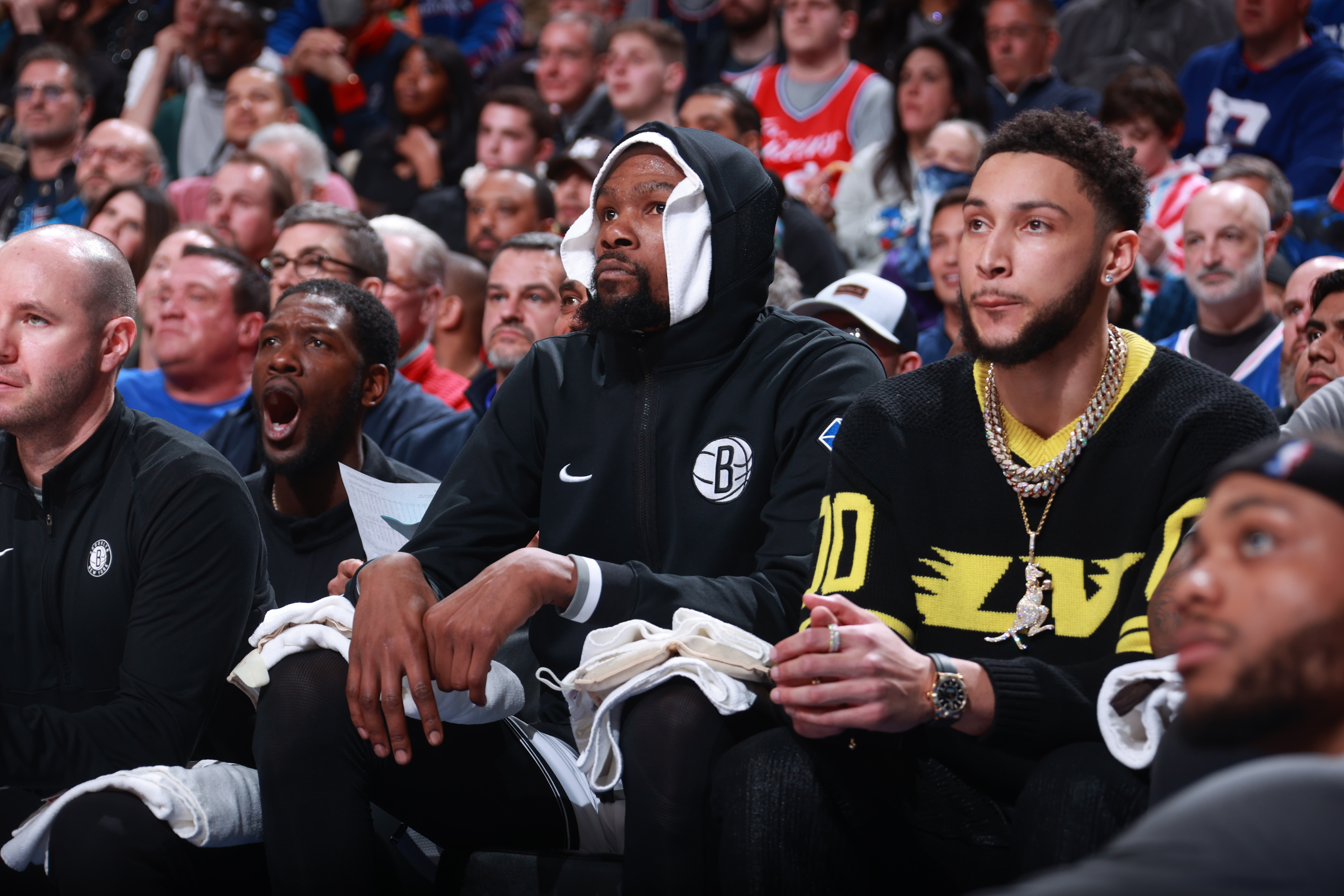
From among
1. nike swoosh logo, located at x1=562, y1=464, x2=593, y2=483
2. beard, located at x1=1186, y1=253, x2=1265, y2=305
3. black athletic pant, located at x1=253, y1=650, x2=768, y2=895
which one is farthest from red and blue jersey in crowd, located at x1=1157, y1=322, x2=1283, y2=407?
black athletic pant, located at x1=253, y1=650, x2=768, y2=895

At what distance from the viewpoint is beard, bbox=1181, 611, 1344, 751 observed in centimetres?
119

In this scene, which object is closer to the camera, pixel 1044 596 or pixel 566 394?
pixel 1044 596

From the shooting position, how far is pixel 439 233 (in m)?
6.98

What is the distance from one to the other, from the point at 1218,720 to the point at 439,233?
242 inches

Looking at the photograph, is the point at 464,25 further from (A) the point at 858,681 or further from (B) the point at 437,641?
(A) the point at 858,681

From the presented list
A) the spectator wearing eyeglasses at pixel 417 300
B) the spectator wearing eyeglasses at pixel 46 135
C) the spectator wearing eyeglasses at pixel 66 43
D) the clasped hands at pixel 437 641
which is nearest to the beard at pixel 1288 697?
the clasped hands at pixel 437 641

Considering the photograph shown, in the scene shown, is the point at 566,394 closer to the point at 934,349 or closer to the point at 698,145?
the point at 698,145

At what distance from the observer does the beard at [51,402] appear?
2814 millimetres

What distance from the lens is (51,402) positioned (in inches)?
111

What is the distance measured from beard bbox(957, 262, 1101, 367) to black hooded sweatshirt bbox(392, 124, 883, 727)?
1.29 ft

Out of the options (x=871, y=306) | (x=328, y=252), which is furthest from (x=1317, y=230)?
(x=328, y=252)

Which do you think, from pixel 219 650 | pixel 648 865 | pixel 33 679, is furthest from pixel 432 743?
pixel 33 679

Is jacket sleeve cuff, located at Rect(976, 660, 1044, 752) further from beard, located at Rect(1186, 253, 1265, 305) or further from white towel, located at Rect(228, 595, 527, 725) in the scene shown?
beard, located at Rect(1186, 253, 1265, 305)

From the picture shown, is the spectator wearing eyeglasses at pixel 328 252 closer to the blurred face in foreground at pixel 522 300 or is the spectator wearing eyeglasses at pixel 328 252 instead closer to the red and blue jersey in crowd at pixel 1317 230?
the blurred face in foreground at pixel 522 300
